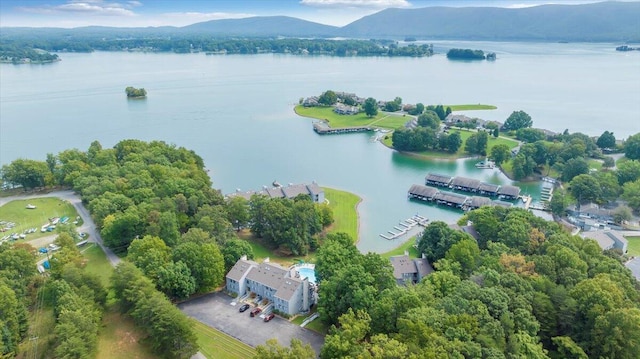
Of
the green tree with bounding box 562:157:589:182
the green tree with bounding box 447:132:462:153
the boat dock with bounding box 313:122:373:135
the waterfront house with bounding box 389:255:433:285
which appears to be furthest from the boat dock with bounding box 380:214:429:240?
the boat dock with bounding box 313:122:373:135

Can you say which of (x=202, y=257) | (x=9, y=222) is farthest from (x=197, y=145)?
(x=202, y=257)

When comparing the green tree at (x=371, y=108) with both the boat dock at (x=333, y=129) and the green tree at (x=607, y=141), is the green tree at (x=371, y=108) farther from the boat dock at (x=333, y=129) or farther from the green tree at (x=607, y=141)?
the green tree at (x=607, y=141)

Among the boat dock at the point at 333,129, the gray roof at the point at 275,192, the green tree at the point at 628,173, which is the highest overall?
the green tree at the point at 628,173

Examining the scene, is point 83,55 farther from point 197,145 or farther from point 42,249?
point 42,249

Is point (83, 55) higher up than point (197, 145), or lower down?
higher up

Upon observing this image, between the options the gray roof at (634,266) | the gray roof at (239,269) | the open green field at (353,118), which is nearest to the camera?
the gray roof at (239,269)

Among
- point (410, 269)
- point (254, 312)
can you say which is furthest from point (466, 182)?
point (254, 312)

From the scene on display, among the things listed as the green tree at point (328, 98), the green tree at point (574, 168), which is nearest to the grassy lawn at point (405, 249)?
the green tree at point (574, 168)
